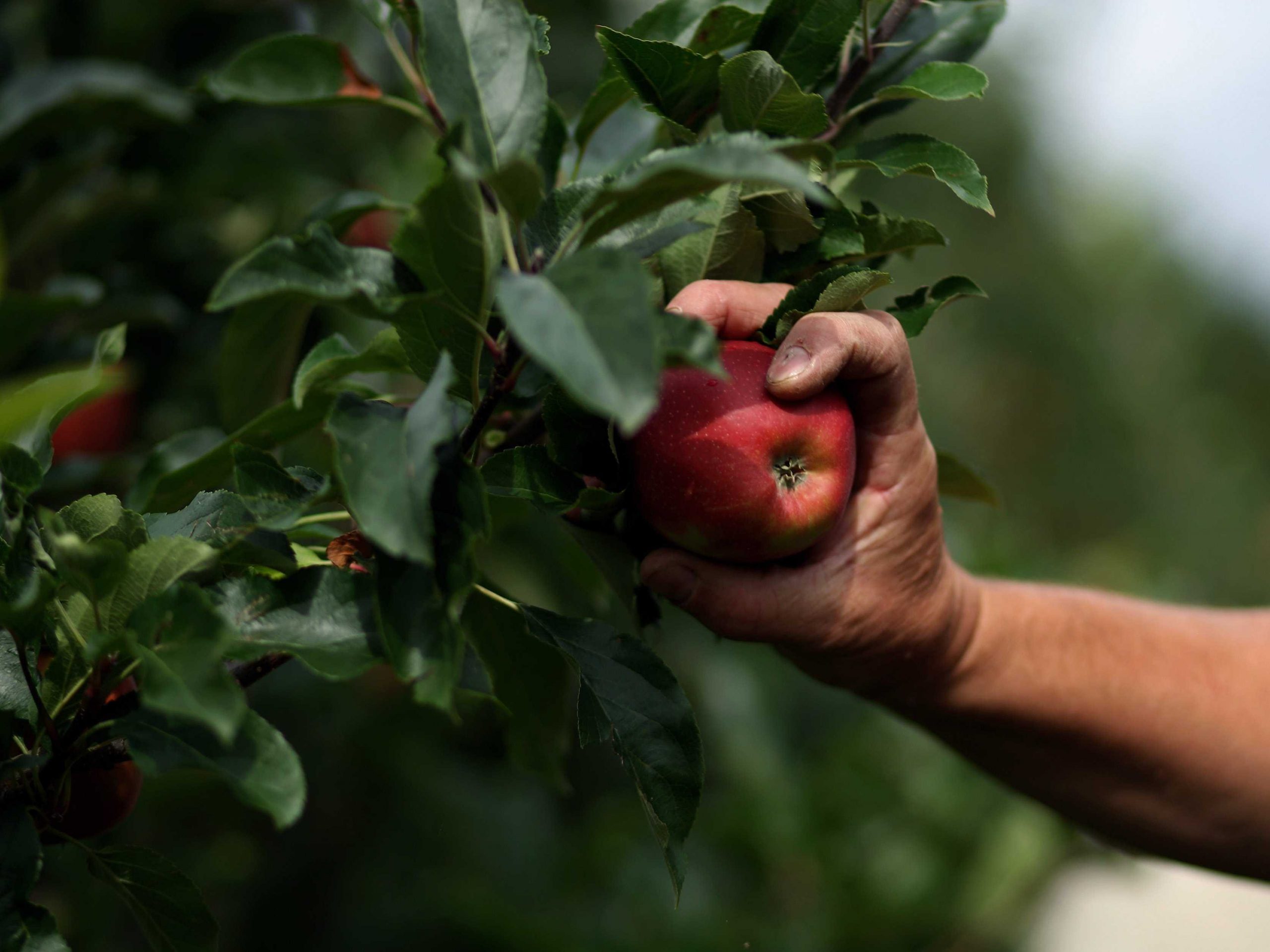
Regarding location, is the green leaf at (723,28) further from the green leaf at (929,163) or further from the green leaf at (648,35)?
the green leaf at (929,163)

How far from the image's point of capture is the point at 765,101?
68cm

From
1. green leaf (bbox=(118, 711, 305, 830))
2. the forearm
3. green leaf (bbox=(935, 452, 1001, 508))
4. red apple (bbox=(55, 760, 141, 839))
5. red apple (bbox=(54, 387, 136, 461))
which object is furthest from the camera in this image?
red apple (bbox=(54, 387, 136, 461))

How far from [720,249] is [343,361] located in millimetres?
267

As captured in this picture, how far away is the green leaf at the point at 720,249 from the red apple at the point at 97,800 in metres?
0.49

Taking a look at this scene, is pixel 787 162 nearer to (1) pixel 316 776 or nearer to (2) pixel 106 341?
(2) pixel 106 341

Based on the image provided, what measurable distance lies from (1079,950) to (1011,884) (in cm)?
119

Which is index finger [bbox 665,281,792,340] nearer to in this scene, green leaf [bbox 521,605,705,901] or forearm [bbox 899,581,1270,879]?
green leaf [bbox 521,605,705,901]

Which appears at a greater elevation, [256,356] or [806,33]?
[806,33]

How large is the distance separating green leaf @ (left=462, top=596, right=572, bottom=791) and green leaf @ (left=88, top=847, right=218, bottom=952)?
0.22 meters

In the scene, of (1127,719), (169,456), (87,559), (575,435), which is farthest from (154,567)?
(1127,719)

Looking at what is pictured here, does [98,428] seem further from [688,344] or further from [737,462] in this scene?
[688,344]

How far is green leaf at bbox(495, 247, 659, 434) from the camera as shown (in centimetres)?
42

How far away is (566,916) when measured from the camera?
249cm

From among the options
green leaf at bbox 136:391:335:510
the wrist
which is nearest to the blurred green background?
green leaf at bbox 136:391:335:510
